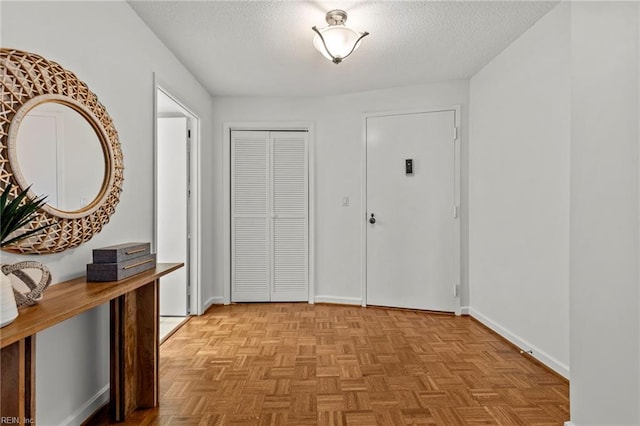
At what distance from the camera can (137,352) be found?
6.48 feet

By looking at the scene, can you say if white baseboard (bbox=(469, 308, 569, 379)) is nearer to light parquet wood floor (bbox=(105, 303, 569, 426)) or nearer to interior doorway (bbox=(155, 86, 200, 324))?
light parquet wood floor (bbox=(105, 303, 569, 426))

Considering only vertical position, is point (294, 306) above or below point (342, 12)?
below

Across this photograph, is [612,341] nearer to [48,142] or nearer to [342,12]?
[342,12]

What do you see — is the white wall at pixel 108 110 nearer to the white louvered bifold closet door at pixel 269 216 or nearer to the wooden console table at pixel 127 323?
the wooden console table at pixel 127 323

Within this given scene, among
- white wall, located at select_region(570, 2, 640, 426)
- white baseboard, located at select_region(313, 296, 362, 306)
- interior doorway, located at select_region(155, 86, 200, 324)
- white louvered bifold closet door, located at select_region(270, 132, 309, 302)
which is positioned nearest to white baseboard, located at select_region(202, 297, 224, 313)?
interior doorway, located at select_region(155, 86, 200, 324)

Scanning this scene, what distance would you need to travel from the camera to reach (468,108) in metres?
3.70

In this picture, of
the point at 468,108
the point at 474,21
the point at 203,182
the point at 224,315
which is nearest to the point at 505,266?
the point at 468,108

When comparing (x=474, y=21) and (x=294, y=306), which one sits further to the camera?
(x=294, y=306)

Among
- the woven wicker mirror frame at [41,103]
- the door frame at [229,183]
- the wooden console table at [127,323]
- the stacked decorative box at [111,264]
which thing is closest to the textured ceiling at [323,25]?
the door frame at [229,183]

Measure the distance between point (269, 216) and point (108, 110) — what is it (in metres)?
2.30

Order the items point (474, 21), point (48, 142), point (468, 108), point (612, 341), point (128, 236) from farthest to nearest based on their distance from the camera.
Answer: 1. point (468, 108)
2. point (474, 21)
3. point (128, 236)
4. point (48, 142)
5. point (612, 341)

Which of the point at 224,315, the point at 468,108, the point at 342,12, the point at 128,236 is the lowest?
the point at 224,315

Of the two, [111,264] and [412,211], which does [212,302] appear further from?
[111,264]

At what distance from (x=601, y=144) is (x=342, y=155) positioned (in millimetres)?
2814
